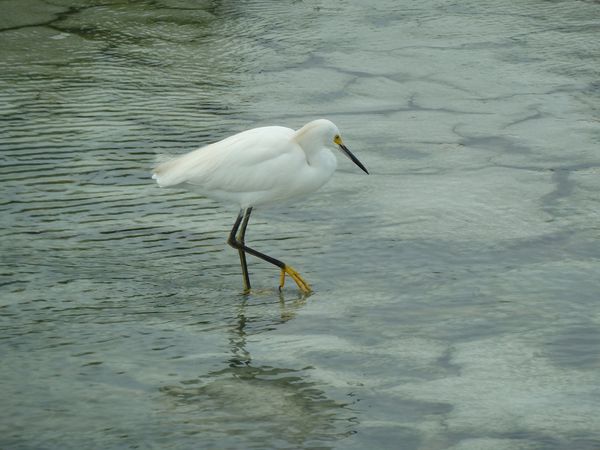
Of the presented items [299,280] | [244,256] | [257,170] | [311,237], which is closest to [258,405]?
[299,280]

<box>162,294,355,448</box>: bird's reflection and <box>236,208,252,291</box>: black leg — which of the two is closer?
<box>162,294,355,448</box>: bird's reflection

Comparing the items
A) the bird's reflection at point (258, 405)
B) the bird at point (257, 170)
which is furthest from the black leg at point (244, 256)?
the bird's reflection at point (258, 405)

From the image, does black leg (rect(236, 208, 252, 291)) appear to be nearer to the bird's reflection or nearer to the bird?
the bird

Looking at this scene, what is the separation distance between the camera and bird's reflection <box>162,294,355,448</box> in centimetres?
323

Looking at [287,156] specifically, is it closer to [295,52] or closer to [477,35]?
[295,52]

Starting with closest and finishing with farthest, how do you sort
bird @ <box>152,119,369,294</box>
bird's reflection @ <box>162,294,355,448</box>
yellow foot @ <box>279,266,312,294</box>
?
1. bird's reflection @ <box>162,294,355,448</box>
2. yellow foot @ <box>279,266,312,294</box>
3. bird @ <box>152,119,369,294</box>

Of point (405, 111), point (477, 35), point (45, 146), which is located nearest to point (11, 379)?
point (45, 146)

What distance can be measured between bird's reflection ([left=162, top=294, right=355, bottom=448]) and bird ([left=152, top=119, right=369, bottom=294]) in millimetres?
825

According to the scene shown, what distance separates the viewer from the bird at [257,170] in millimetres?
4492

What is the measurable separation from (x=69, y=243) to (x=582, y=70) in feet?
11.7

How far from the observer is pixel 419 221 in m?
4.92

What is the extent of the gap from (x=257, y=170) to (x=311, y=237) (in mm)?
478

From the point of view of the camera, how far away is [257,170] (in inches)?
177

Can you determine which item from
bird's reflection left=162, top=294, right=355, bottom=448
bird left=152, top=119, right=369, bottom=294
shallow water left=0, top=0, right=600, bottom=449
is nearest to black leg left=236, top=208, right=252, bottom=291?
bird left=152, top=119, right=369, bottom=294
